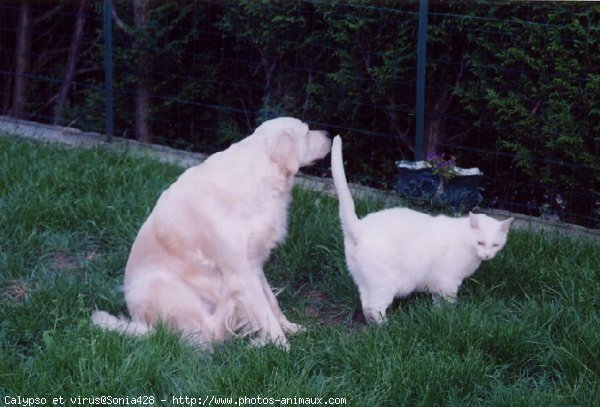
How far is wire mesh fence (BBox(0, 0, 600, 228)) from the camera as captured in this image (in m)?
6.11

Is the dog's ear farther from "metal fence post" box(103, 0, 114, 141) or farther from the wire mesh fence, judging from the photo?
"metal fence post" box(103, 0, 114, 141)

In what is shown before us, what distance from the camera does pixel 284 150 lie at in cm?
454

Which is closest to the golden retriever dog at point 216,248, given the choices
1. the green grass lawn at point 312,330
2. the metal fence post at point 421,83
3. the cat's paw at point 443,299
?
the green grass lawn at point 312,330

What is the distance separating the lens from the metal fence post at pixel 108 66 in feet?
25.5

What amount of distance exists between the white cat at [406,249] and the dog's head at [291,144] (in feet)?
0.66

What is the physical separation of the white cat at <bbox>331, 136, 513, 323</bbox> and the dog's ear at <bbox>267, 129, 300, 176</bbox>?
21 cm

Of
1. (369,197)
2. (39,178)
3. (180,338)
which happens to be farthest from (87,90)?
(180,338)

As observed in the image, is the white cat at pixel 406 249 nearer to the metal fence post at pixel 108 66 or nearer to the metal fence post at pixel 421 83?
the metal fence post at pixel 421 83

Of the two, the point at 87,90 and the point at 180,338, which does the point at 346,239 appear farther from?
the point at 87,90

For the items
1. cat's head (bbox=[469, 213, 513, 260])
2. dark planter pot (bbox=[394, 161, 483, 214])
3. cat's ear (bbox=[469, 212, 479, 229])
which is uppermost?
cat's ear (bbox=[469, 212, 479, 229])

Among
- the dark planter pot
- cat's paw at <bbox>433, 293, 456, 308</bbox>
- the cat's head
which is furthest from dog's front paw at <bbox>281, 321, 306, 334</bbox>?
the dark planter pot

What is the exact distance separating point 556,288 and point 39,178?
11.3 ft

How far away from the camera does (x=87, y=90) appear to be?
8.44 meters

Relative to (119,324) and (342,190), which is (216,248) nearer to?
(119,324)
